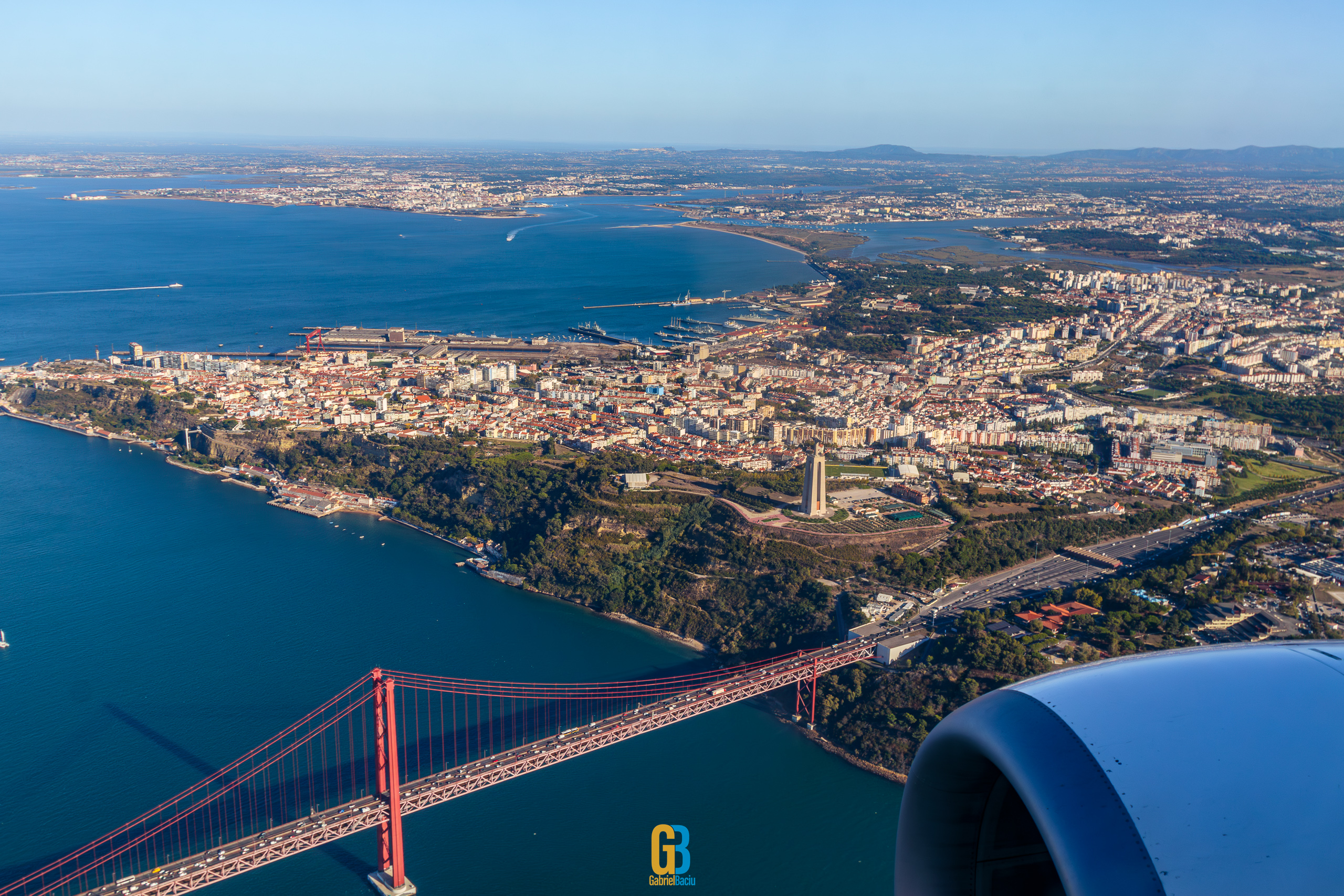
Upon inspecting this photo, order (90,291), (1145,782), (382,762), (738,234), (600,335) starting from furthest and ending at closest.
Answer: (738,234) < (90,291) < (600,335) < (382,762) < (1145,782)

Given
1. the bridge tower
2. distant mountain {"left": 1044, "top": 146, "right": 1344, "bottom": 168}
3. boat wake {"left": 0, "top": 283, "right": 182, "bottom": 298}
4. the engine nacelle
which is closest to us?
the engine nacelle

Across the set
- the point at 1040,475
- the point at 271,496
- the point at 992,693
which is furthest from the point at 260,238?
the point at 992,693

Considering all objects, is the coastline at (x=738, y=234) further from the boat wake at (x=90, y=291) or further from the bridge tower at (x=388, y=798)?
the bridge tower at (x=388, y=798)

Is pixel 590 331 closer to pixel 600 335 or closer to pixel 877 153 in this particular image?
pixel 600 335

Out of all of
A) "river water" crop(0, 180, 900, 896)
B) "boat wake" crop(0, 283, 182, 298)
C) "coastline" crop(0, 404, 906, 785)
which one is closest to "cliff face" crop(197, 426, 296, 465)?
"coastline" crop(0, 404, 906, 785)

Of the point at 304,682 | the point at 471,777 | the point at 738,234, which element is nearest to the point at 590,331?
the point at 304,682

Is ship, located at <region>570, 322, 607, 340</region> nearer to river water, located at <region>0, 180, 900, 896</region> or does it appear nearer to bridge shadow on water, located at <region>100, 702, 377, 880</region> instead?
river water, located at <region>0, 180, 900, 896</region>
